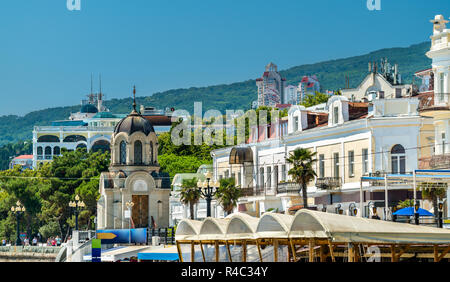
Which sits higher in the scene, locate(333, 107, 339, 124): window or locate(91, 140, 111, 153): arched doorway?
locate(91, 140, 111, 153): arched doorway

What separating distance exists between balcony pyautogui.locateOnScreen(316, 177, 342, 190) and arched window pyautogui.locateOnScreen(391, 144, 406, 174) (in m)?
3.96

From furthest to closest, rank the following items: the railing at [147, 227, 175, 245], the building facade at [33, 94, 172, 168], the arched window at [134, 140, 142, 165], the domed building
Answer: the building facade at [33, 94, 172, 168] < the arched window at [134, 140, 142, 165] < the domed building < the railing at [147, 227, 175, 245]

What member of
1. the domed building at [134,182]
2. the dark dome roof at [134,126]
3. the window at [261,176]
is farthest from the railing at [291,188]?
the dark dome roof at [134,126]

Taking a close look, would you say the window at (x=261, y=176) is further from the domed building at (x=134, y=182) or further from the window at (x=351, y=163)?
the window at (x=351, y=163)

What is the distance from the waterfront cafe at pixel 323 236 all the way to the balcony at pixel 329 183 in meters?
25.2

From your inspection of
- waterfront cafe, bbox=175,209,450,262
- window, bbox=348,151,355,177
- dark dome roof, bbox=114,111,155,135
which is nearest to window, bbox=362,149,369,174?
window, bbox=348,151,355,177

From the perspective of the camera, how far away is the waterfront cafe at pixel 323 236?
21.3 meters

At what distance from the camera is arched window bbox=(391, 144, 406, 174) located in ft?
171

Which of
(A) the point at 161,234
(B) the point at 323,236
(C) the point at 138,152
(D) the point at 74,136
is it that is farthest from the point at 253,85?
(B) the point at 323,236

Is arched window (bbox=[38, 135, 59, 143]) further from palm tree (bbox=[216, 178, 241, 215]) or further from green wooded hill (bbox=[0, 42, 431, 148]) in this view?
palm tree (bbox=[216, 178, 241, 215])

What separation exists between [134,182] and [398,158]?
2795 cm
